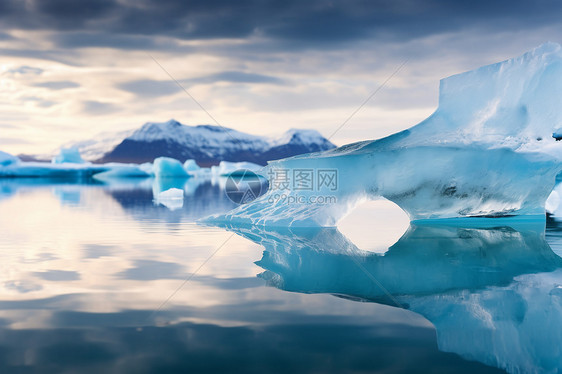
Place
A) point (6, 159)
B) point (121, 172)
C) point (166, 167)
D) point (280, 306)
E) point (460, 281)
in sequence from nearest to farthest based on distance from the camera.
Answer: point (280, 306) → point (460, 281) → point (6, 159) → point (166, 167) → point (121, 172)

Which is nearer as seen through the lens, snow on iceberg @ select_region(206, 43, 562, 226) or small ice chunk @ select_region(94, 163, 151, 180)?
snow on iceberg @ select_region(206, 43, 562, 226)

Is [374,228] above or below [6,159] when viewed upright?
below

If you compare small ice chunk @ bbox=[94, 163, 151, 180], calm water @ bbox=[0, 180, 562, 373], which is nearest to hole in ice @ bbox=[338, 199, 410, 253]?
calm water @ bbox=[0, 180, 562, 373]

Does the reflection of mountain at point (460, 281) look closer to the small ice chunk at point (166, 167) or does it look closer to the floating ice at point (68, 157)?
the small ice chunk at point (166, 167)

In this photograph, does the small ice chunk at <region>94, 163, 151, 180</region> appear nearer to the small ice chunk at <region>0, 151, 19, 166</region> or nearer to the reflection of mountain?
the small ice chunk at <region>0, 151, 19, 166</region>

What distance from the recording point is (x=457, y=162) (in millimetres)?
11320

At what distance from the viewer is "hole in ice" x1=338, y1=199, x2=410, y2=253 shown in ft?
28.6

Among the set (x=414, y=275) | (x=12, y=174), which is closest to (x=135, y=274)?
(x=414, y=275)

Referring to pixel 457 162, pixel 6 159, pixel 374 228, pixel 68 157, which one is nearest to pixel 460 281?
pixel 374 228

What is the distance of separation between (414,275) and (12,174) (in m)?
57.5

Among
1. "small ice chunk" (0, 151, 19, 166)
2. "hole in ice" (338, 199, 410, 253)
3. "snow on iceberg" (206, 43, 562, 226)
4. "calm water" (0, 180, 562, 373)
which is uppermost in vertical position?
"small ice chunk" (0, 151, 19, 166)

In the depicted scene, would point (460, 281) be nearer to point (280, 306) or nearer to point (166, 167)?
point (280, 306)

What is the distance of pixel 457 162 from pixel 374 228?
2199mm

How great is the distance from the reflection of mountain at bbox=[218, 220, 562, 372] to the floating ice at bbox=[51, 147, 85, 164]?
183ft
